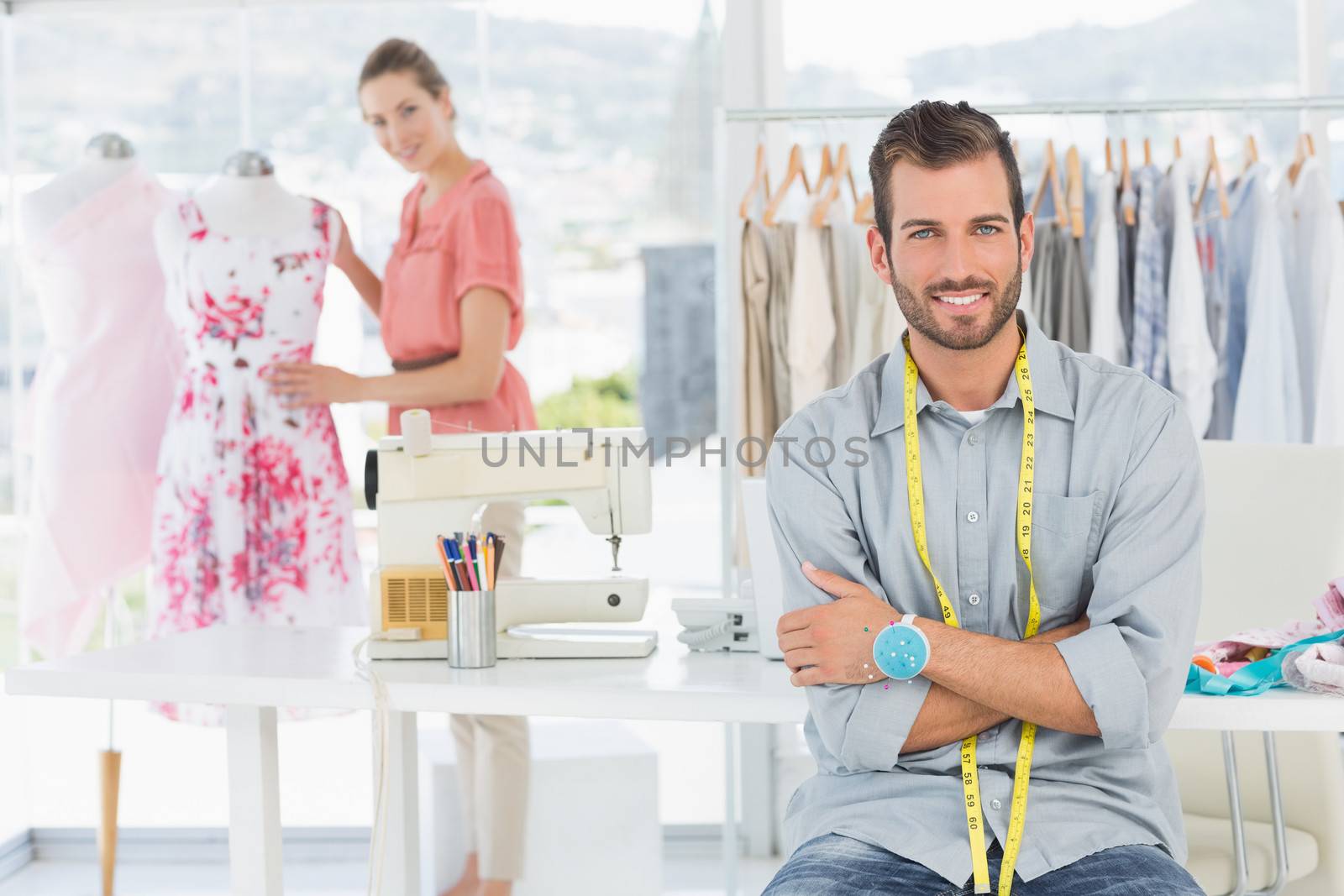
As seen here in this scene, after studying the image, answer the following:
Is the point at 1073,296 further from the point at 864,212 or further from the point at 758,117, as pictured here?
the point at 758,117

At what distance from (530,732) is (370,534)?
692 millimetres

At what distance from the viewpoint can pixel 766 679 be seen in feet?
6.12

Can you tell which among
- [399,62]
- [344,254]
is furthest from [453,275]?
[399,62]

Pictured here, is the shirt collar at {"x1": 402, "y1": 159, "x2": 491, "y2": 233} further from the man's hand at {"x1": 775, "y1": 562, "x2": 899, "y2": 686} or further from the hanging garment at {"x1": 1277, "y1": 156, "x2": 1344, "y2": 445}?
the hanging garment at {"x1": 1277, "y1": 156, "x2": 1344, "y2": 445}

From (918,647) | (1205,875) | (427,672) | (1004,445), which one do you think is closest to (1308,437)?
(1205,875)

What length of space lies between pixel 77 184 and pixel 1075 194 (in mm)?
2357


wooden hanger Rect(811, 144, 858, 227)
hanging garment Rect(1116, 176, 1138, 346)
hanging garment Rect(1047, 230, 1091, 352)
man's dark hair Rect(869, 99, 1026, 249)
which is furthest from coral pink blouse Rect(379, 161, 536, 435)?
man's dark hair Rect(869, 99, 1026, 249)

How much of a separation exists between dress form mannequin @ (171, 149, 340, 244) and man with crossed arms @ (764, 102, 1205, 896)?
70.3 inches

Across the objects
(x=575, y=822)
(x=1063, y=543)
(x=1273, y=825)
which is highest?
(x=1063, y=543)

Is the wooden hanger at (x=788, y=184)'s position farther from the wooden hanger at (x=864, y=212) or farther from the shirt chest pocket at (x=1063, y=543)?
the shirt chest pocket at (x=1063, y=543)

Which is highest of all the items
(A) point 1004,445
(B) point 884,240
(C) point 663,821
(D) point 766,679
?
(B) point 884,240

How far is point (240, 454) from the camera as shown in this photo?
10.3 ft

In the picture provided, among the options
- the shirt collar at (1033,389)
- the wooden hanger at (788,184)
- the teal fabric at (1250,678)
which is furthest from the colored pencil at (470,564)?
the wooden hanger at (788,184)

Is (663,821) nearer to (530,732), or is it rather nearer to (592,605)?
(530,732)
